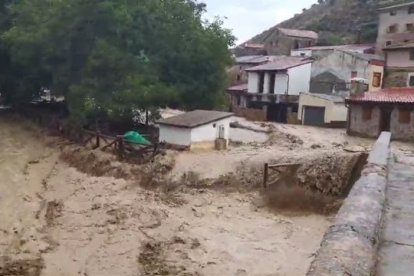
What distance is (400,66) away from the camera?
43906mm

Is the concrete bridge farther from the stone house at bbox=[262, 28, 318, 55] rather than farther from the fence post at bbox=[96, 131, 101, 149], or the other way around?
the stone house at bbox=[262, 28, 318, 55]

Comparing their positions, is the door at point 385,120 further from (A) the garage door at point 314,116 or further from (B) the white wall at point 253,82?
(B) the white wall at point 253,82

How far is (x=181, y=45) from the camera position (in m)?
35.2

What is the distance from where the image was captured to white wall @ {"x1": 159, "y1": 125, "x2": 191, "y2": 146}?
96.7ft

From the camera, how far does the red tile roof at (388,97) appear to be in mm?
34156

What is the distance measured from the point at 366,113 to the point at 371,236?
3230 centimetres

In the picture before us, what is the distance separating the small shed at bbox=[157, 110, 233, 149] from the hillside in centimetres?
4949

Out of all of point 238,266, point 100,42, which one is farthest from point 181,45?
point 238,266

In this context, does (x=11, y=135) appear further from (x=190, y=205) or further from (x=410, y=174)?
(x=410, y=174)

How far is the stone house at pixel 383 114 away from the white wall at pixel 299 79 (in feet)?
39.3

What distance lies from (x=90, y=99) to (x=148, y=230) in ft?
45.7

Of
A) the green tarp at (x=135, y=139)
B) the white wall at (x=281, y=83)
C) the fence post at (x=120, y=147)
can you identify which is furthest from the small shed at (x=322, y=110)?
the fence post at (x=120, y=147)

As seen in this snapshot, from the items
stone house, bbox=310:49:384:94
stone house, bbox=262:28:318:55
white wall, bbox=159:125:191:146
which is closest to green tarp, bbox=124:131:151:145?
white wall, bbox=159:125:191:146

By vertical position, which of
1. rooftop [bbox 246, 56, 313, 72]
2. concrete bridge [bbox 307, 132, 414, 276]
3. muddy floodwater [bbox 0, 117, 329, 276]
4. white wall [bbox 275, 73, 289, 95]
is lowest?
muddy floodwater [bbox 0, 117, 329, 276]
